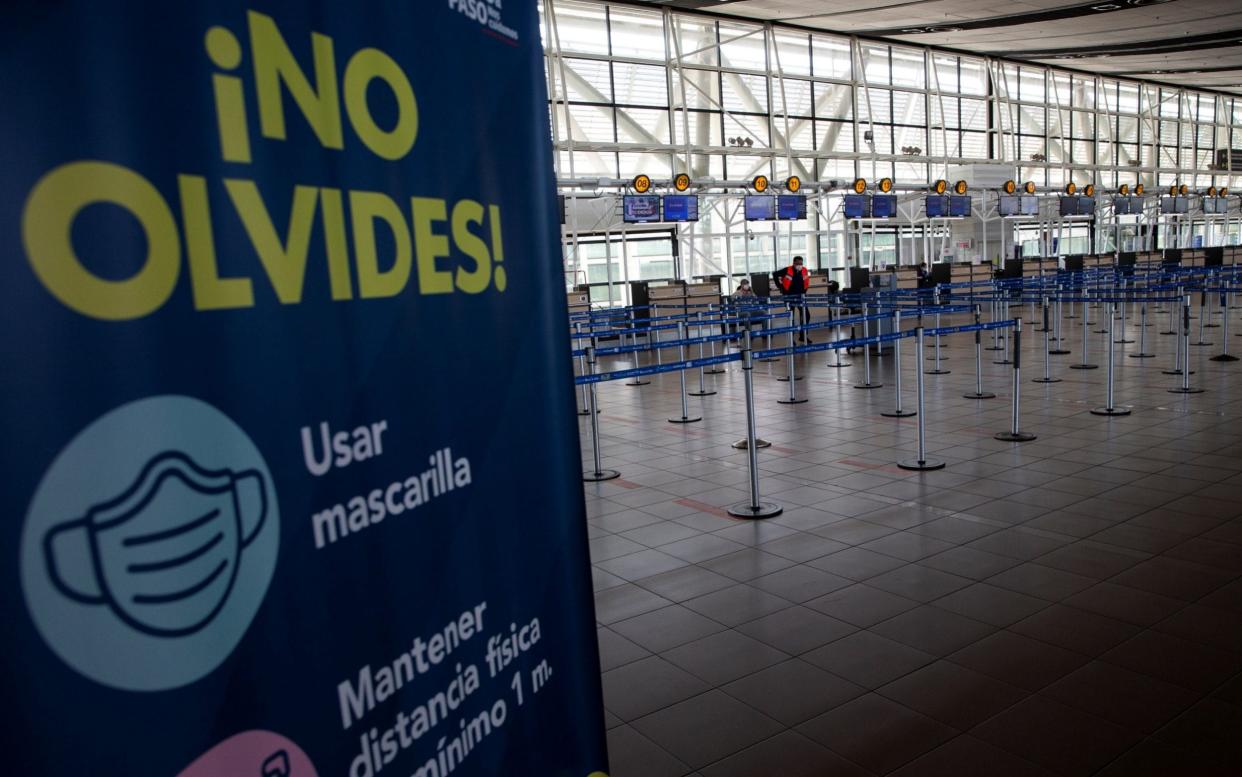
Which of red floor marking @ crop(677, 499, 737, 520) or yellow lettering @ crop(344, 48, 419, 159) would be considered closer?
yellow lettering @ crop(344, 48, 419, 159)

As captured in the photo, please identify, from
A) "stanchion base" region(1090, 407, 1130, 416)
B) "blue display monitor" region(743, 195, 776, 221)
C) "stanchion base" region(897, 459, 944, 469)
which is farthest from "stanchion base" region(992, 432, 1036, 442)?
"blue display monitor" region(743, 195, 776, 221)

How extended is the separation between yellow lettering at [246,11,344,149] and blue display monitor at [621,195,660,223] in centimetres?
1782

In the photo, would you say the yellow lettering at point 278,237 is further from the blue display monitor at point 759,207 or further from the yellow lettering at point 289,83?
the blue display monitor at point 759,207

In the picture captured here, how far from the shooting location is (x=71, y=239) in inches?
43.3

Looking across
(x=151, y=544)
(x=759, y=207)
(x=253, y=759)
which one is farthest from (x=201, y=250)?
(x=759, y=207)

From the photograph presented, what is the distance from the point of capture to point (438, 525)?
169cm

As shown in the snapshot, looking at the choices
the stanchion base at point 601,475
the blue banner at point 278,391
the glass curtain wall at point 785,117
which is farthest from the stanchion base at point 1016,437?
the glass curtain wall at point 785,117

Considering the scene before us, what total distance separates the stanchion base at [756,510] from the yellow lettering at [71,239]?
5.45 metres

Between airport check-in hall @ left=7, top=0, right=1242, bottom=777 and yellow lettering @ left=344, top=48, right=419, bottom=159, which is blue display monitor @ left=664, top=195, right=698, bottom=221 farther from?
yellow lettering @ left=344, top=48, right=419, bottom=159

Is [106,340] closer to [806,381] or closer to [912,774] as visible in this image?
[912,774]

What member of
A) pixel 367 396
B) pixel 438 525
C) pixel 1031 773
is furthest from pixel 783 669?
pixel 367 396

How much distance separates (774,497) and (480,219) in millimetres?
5366

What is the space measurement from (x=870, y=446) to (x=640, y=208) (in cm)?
1203

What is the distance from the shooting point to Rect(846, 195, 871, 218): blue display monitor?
2303 cm
